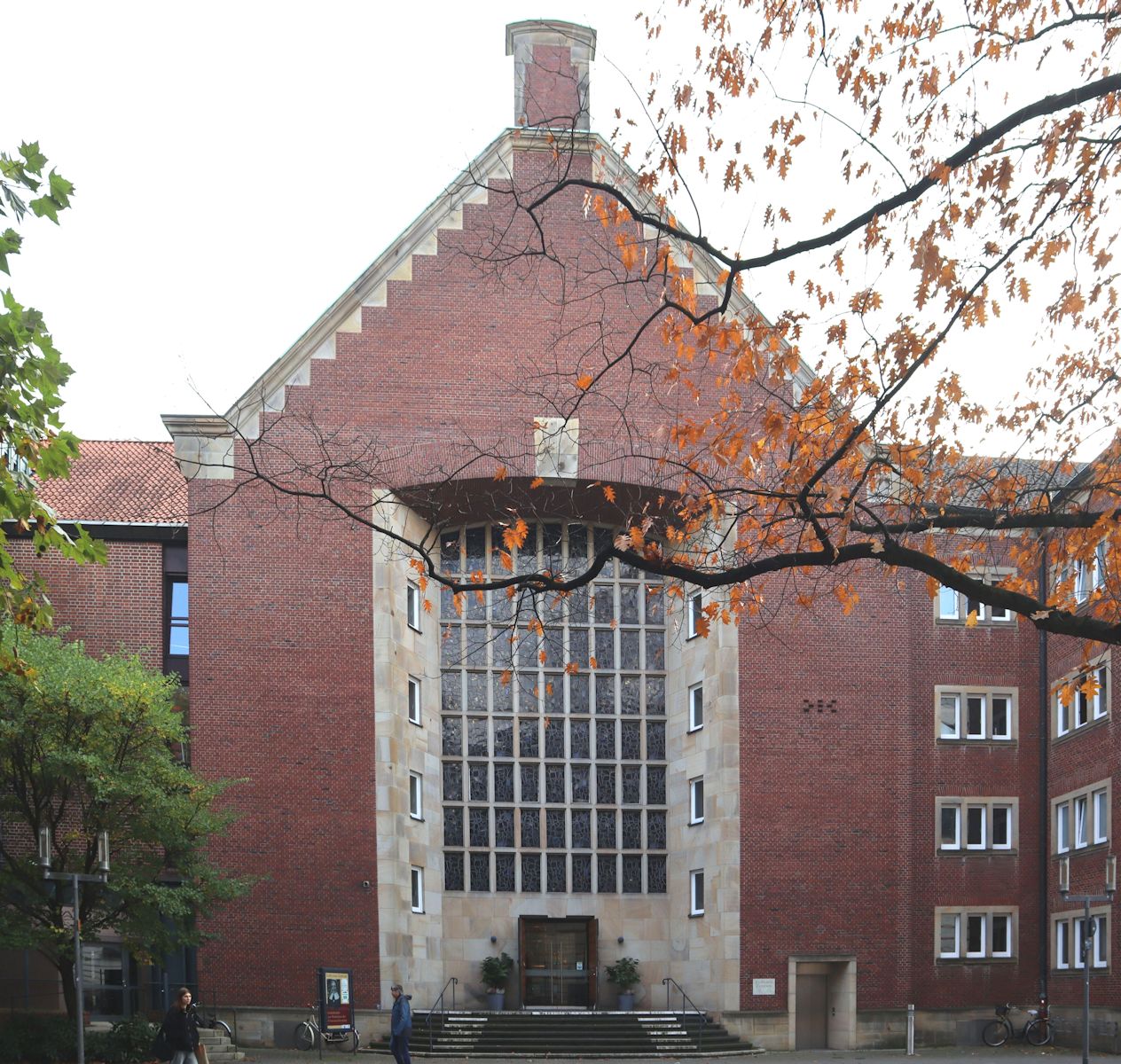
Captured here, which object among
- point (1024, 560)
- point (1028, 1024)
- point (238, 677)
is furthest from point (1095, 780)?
point (1024, 560)

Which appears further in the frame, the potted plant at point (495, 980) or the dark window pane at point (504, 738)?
the dark window pane at point (504, 738)

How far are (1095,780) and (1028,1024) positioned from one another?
16.4 ft

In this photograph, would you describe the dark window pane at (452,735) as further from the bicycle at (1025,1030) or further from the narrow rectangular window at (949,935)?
the bicycle at (1025,1030)

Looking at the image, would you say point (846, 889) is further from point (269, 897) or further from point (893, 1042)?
point (269, 897)

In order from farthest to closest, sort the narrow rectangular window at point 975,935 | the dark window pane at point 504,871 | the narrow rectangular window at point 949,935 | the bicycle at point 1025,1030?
the dark window pane at point 504,871 → the narrow rectangular window at point 975,935 → the narrow rectangular window at point 949,935 → the bicycle at point 1025,1030

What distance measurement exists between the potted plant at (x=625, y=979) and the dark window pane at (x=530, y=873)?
2.35 m

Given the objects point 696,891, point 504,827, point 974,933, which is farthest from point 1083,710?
point 504,827

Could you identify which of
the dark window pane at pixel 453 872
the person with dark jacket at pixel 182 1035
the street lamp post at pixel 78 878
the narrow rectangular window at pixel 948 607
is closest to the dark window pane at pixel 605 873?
the dark window pane at pixel 453 872

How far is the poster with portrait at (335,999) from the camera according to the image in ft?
94.0

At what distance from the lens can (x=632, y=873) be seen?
3428cm

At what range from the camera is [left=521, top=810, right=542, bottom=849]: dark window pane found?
34156 millimetres

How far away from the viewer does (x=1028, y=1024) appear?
31625 millimetres

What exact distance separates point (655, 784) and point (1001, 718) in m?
7.46

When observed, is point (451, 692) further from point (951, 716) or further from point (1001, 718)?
point (1001, 718)
